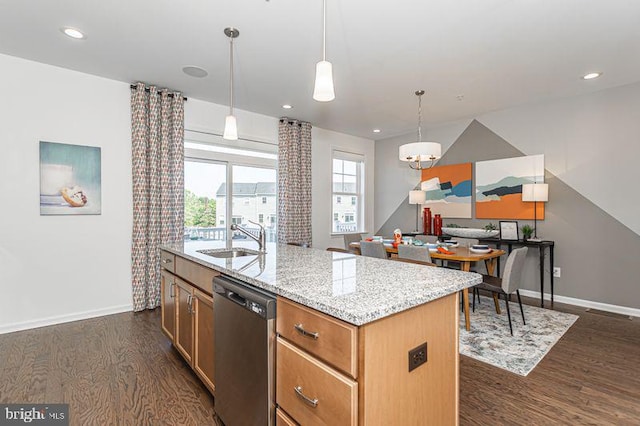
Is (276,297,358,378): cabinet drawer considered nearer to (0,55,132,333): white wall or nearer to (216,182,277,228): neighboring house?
(0,55,132,333): white wall

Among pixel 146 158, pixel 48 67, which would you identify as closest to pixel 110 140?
pixel 146 158

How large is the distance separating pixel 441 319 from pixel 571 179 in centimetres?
404

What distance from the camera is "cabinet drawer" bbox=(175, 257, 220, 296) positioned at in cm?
192

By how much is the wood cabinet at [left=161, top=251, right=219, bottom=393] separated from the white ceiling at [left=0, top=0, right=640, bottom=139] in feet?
6.35

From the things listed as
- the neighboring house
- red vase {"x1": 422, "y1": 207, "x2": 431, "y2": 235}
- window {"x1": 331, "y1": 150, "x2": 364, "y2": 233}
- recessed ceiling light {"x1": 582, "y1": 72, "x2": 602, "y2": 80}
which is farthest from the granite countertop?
window {"x1": 331, "y1": 150, "x2": 364, "y2": 233}

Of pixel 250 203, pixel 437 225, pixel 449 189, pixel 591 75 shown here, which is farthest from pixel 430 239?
pixel 250 203

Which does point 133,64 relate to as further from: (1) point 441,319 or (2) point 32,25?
(1) point 441,319

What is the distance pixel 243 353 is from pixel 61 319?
314cm

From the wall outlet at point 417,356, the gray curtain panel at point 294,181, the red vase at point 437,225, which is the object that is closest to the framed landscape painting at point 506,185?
the red vase at point 437,225

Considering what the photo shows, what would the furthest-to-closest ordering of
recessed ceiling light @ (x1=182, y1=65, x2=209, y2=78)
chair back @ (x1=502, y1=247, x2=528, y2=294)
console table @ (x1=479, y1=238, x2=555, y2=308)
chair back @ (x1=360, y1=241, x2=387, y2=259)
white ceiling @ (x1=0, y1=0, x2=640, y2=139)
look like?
1. console table @ (x1=479, y1=238, x2=555, y2=308)
2. chair back @ (x1=360, y1=241, x2=387, y2=259)
3. recessed ceiling light @ (x1=182, y1=65, x2=209, y2=78)
4. chair back @ (x1=502, y1=247, x2=528, y2=294)
5. white ceiling @ (x1=0, y1=0, x2=640, y2=139)

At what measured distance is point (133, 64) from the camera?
3.33 m

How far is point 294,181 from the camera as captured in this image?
5230 mm

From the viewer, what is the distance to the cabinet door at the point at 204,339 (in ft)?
6.27

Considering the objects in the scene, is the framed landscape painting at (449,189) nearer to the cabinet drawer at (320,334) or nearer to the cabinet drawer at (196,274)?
the cabinet drawer at (196,274)
